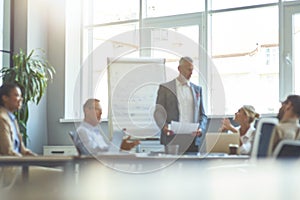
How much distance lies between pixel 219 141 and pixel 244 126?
0.05m

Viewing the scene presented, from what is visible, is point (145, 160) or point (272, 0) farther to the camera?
point (272, 0)

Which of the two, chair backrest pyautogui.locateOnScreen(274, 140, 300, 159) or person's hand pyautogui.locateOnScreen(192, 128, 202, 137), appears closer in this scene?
chair backrest pyautogui.locateOnScreen(274, 140, 300, 159)

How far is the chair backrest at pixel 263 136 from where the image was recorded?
864mm

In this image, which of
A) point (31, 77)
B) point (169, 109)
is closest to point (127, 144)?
point (169, 109)

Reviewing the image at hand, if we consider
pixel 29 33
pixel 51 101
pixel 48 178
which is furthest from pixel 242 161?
pixel 29 33

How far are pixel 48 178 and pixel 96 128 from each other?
117 mm

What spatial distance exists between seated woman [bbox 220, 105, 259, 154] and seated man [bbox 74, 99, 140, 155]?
0.18 meters

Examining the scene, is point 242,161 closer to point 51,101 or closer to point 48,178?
point 48,178

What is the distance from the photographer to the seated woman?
0.89 metres

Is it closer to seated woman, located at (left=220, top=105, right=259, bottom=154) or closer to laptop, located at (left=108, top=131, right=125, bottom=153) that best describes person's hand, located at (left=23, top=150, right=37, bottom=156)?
laptop, located at (left=108, top=131, right=125, bottom=153)

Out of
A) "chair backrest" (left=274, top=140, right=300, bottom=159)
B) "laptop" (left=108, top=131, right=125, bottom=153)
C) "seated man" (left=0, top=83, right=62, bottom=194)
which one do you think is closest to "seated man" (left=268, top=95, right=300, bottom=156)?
"chair backrest" (left=274, top=140, right=300, bottom=159)

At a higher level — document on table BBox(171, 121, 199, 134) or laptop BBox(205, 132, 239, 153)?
document on table BBox(171, 121, 199, 134)

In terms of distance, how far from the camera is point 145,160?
0.90 metres

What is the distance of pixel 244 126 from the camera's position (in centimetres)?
94
